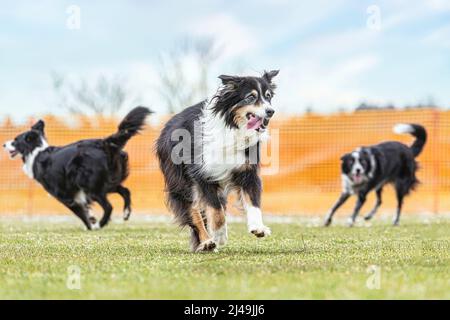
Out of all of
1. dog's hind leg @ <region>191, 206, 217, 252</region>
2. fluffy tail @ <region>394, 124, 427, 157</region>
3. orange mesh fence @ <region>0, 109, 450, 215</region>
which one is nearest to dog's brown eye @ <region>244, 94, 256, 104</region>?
dog's hind leg @ <region>191, 206, 217, 252</region>

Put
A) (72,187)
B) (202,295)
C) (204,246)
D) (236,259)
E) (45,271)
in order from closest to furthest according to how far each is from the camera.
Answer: (202,295), (45,271), (236,259), (204,246), (72,187)

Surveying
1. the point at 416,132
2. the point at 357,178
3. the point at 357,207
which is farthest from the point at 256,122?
the point at 416,132

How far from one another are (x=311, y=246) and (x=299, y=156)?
33.2ft

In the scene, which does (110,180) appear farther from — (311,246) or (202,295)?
(202,295)

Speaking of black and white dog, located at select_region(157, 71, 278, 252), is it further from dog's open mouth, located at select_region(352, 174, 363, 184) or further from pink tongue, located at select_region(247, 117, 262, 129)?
dog's open mouth, located at select_region(352, 174, 363, 184)

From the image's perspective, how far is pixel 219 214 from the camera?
644 cm

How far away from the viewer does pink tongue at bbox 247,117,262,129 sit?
20.4ft

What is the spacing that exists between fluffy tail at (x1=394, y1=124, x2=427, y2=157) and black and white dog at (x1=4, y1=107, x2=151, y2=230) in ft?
15.5

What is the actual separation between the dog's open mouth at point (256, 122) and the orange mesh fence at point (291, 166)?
10.4m

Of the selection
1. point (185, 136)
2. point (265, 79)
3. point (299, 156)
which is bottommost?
point (299, 156)

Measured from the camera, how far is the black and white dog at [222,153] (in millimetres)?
6262

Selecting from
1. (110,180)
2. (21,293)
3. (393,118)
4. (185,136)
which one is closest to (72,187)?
(110,180)

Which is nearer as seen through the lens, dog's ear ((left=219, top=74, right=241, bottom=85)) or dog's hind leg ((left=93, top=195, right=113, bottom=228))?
dog's ear ((left=219, top=74, right=241, bottom=85))

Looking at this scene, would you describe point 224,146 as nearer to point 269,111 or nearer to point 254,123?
point 254,123
